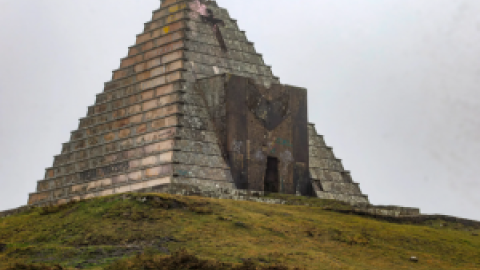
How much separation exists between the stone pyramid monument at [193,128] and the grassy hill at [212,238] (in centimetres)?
349

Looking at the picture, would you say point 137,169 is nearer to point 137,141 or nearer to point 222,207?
point 137,141

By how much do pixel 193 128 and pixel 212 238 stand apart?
9510mm

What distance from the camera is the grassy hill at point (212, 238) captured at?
2192cm

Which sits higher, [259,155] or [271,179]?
[259,155]

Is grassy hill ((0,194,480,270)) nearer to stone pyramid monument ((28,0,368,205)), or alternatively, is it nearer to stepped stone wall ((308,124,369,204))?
stone pyramid monument ((28,0,368,205))

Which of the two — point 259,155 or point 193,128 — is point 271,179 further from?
point 193,128

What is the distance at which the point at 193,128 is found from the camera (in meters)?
32.8

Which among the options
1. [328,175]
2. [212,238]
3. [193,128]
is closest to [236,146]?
[193,128]

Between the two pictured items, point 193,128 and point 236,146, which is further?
point 236,146

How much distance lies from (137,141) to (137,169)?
64.1 inches

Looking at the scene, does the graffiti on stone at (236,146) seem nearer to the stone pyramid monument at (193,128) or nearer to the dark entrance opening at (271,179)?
the stone pyramid monument at (193,128)

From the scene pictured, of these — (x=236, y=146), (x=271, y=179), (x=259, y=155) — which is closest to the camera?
(x=236, y=146)

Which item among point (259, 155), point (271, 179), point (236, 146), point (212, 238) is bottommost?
point (212, 238)

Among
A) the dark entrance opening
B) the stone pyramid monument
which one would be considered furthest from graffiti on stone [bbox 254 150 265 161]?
the dark entrance opening
